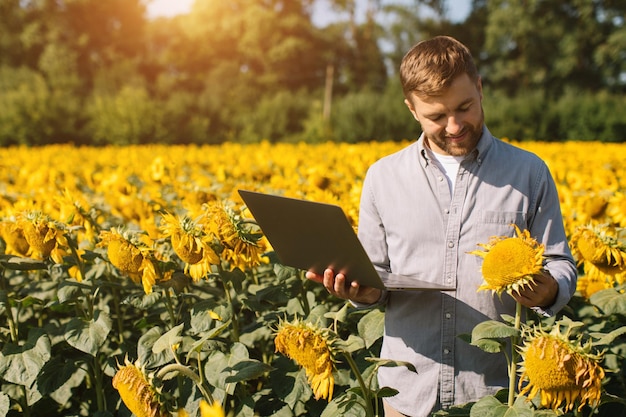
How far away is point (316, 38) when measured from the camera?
107ft

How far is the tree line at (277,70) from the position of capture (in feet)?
62.4

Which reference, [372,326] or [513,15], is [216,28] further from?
[372,326]

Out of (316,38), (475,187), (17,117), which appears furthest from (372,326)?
(316,38)

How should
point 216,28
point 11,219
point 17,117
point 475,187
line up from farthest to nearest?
point 216,28
point 17,117
point 11,219
point 475,187

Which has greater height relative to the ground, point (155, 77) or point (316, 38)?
point (316, 38)

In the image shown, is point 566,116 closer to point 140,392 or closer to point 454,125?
point 454,125

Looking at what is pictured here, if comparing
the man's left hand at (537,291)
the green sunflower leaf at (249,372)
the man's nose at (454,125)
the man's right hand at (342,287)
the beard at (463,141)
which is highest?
the man's nose at (454,125)

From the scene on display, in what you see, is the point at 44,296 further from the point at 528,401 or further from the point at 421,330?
the point at 528,401

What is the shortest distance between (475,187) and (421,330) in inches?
15.8

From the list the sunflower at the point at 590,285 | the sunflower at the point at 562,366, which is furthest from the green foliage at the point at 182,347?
the sunflower at the point at 590,285

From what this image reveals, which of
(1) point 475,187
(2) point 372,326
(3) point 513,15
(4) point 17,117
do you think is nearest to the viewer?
(1) point 475,187

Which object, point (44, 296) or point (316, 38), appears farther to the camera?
point (316, 38)

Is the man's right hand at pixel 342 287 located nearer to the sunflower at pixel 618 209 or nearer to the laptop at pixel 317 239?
the laptop at pixel 317 239

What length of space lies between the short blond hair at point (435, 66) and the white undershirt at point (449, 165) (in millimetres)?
198
